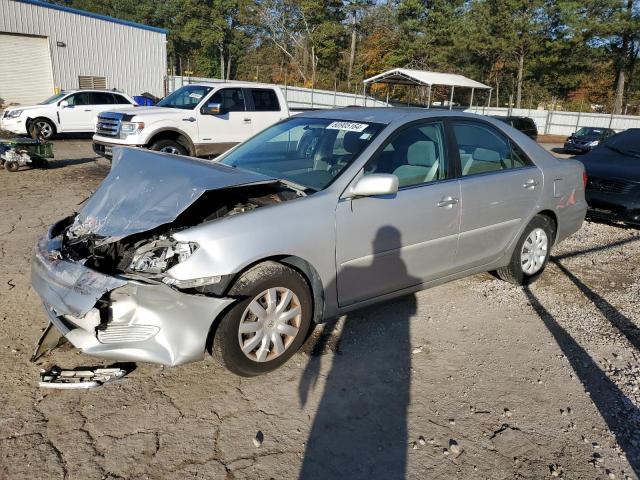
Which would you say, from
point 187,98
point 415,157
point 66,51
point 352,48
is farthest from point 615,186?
point 352,48

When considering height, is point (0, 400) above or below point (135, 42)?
below

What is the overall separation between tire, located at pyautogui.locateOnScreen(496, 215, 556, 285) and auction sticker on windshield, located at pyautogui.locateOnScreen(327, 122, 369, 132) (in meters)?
1.96

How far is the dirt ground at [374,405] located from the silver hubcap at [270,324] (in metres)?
0.21

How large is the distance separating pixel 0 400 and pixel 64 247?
3.20 ft

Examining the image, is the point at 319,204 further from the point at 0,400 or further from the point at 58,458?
the point at 0,400

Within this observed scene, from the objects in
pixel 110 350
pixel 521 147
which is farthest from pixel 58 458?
pixel 521 147

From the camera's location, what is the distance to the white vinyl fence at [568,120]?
36.9 metres

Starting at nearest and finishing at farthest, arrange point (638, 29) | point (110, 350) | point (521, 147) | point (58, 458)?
point (58, 458) → point (110, 350) → point (521, 147) → point (638, 29)

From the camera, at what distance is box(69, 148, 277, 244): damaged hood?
305 centimetres

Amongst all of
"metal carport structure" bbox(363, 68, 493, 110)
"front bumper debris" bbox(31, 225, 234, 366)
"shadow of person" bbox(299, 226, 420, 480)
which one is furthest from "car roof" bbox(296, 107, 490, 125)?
"metal carport structure" bbox(363, 68, 493, 110)

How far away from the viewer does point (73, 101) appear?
601 inches

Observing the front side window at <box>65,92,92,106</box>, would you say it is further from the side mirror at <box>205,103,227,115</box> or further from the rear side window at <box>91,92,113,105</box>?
the side mirror at <box>205,103,227,115</box>

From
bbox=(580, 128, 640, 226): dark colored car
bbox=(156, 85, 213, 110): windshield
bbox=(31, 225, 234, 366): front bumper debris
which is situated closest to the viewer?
bbox=(31, 225, 234, 366): front bumper debris

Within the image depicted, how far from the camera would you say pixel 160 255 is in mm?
2986
